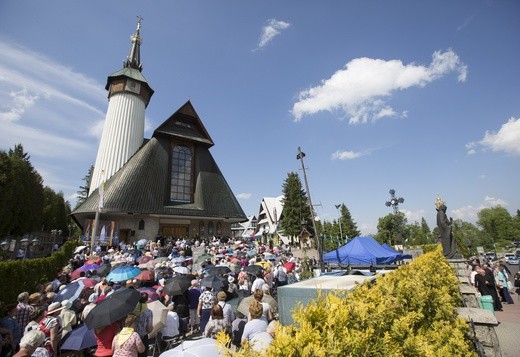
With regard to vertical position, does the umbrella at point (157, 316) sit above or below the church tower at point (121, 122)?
below

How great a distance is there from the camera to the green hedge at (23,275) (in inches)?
412

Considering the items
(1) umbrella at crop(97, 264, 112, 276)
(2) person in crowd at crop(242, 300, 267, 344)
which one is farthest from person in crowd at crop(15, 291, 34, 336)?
(1) umbrella at crop(97, 264, 112, 276)

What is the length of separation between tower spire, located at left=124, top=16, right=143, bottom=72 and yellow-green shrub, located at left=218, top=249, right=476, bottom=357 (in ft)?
163

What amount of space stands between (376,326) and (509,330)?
24.1ft

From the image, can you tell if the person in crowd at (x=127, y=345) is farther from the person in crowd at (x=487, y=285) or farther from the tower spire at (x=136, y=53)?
the tower spire at (x=136, y=53)

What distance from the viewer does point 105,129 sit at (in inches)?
1501

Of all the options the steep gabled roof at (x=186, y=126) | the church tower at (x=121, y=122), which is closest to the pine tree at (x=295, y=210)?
the steep gabled roof at (x=186, y=126)

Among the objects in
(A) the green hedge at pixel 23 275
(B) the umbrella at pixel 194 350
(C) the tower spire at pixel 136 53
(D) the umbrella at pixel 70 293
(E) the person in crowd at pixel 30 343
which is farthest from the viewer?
(C) the tower spire at pixel 136 53

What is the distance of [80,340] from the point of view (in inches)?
211

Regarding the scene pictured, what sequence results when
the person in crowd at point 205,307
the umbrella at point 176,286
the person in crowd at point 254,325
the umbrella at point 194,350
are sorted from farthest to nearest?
the umbrella at point 176,286 → the person in crowd at point 205,307 → the person in crowd at point 254,325 → the umbrella at point 194,350

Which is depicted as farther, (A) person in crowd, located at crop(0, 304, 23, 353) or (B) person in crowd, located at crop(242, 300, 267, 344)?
(A) person in crowd, located at crop(0, 304, 23, 353)

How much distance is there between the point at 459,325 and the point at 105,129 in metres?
43.3

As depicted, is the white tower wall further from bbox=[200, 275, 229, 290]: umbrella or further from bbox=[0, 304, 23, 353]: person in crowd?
bbox=[0, 304, 23, 353]: person in crowd

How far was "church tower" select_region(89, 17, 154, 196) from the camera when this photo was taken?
121ft
